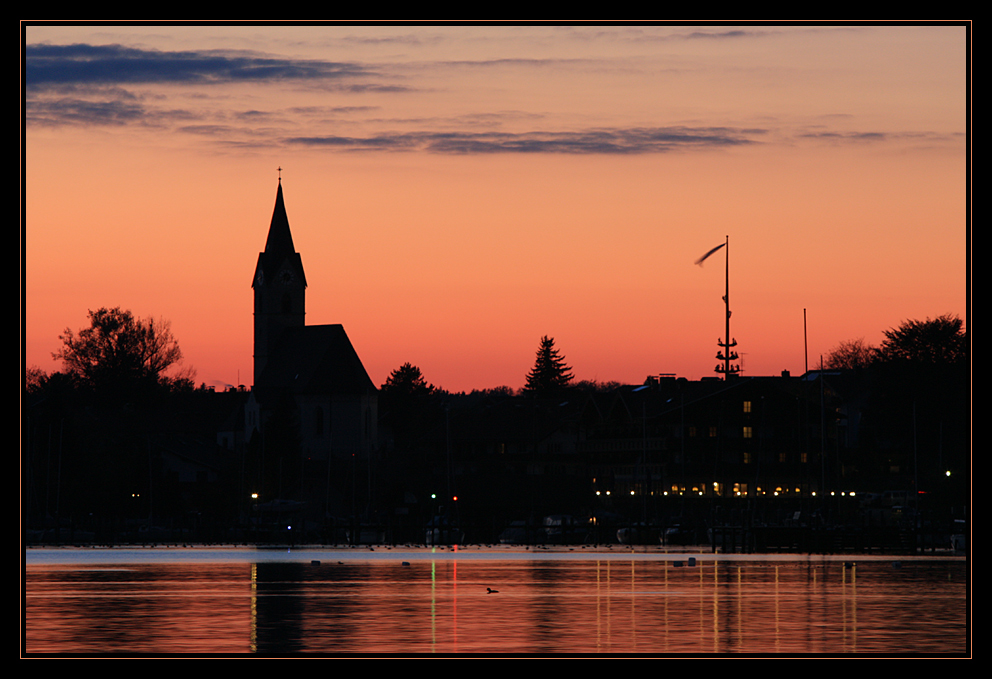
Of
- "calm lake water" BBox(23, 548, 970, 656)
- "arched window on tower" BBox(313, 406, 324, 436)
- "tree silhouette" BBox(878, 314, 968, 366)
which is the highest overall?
"tree silhouette" BBox(878, 314, 968, 366)

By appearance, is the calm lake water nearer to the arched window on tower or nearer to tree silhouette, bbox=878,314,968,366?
tree silhouette, bbox=878,314,968,366

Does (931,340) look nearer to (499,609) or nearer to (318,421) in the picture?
(318,421)

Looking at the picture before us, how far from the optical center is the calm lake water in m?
29.2

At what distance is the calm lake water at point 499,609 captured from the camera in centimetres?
2917

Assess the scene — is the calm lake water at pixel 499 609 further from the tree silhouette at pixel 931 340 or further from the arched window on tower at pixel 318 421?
the arched window on tower at pixel 318 421

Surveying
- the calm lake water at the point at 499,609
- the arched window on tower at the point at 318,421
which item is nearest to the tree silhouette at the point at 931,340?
the arched window on tower at the point at 318,421

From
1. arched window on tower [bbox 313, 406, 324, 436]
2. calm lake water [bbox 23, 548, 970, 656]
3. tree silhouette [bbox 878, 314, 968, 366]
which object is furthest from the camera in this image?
arched window on tower [bbox 313, 406, 324, 436]

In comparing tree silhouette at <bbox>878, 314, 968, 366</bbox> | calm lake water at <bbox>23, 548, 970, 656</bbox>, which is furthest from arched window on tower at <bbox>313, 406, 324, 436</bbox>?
calm lake water at <bbox>23, 548, 970, 656</bbox>

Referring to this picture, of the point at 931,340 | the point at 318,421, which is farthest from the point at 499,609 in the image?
the point at 318,421

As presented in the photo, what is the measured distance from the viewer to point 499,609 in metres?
38.2

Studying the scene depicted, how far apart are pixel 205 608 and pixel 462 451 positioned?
136884mm

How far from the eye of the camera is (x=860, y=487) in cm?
14875

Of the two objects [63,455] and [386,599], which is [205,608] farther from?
[63,455]
